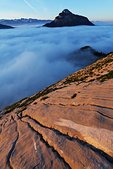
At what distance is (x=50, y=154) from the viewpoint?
14.5 metres

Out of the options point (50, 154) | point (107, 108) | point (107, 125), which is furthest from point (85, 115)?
point (50, 154)

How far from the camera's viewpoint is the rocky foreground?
44.0 ft

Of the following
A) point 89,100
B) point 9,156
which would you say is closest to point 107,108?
point 89,100

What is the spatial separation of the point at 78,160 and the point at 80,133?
235cm

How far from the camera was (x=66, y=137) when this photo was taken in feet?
51.1

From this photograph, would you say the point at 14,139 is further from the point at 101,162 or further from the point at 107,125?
the point at 101,162

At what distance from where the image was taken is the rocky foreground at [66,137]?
13414 mm

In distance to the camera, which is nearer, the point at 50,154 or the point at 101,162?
the point at 101,162

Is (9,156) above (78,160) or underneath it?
underneath

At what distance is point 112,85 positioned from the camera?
2248 cm

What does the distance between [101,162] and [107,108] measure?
5.69 metres

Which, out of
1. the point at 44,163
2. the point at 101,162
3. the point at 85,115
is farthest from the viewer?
the point at 85,115

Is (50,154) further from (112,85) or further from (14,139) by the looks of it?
(112,85)

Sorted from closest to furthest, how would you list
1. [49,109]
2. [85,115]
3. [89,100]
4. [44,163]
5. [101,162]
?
[101,162] < [44,163] < [85,115] < [89,100] < [49,109]
